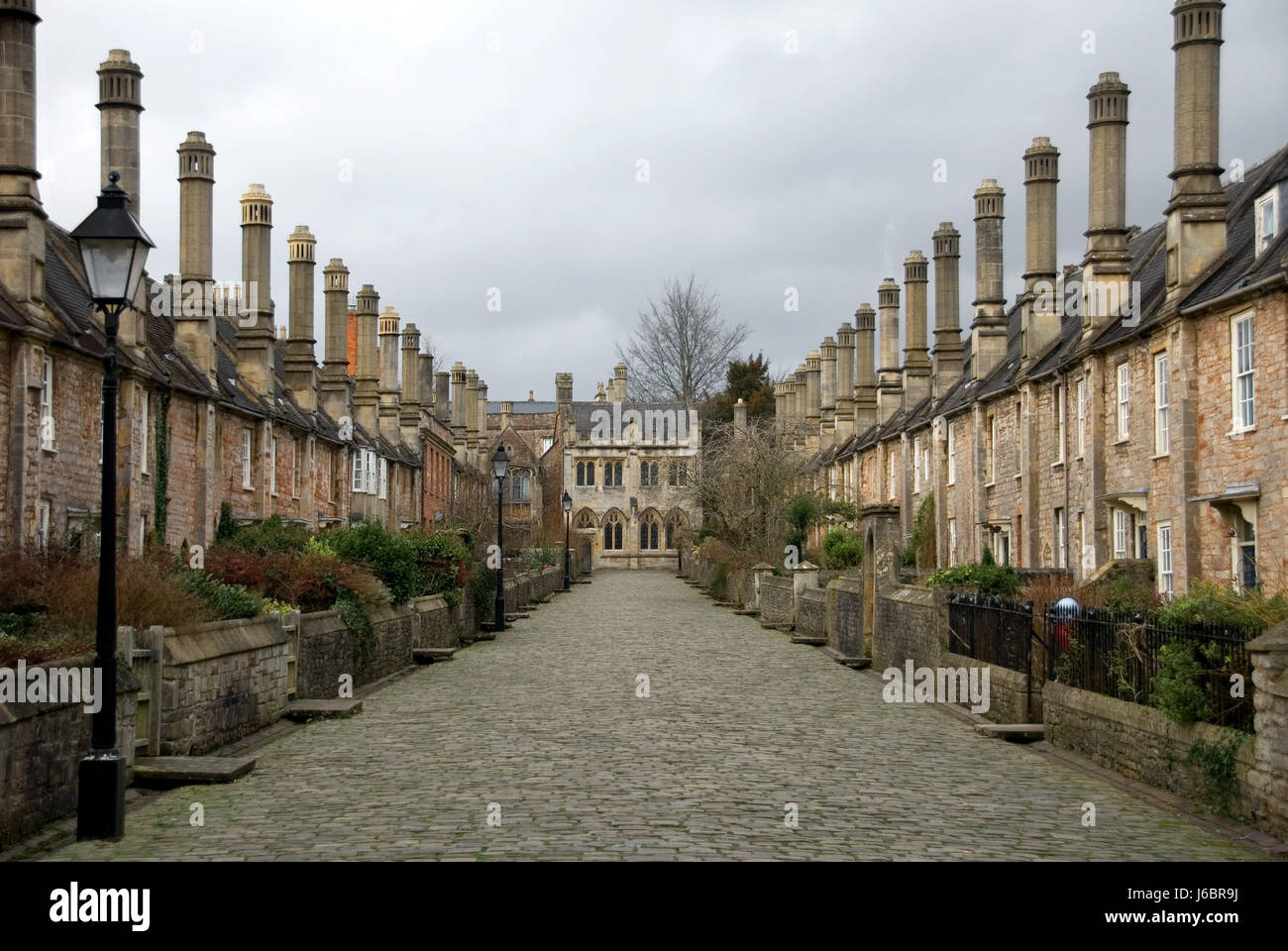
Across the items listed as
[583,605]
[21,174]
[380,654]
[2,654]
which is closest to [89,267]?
[2,654]

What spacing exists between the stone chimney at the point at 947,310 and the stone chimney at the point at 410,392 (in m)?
23.8

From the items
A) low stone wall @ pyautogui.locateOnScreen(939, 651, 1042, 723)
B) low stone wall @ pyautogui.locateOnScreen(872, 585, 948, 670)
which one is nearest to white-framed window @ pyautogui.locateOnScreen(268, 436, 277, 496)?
low stone wall @ pyautogui.locateOnScreen(872, 585, 948, 670)

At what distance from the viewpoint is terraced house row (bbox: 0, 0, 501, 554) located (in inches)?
902

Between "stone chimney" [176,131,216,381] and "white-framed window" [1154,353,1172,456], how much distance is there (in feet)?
74.5

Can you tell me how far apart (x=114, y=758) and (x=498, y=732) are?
5822 millimetres

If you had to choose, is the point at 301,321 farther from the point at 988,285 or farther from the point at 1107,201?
the point at 1107,201

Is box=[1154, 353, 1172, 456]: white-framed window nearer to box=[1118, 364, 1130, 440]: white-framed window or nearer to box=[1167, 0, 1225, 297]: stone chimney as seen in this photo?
box=[1167, 0, 1225, 297]: stone chimney

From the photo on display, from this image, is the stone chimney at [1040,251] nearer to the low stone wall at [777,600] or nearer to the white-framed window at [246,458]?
the low stone wall at [777,600]

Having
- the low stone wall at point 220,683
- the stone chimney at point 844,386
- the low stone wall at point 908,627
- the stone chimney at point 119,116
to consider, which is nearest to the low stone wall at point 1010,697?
the low stone wall at point 908,627

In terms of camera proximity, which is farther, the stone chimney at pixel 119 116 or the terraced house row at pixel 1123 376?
the stone chimney at pixel 119 116

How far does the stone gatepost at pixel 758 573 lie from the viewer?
39.1 m

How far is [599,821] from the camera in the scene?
9.38 meters

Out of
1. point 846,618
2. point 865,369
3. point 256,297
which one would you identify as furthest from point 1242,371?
point 865,369
